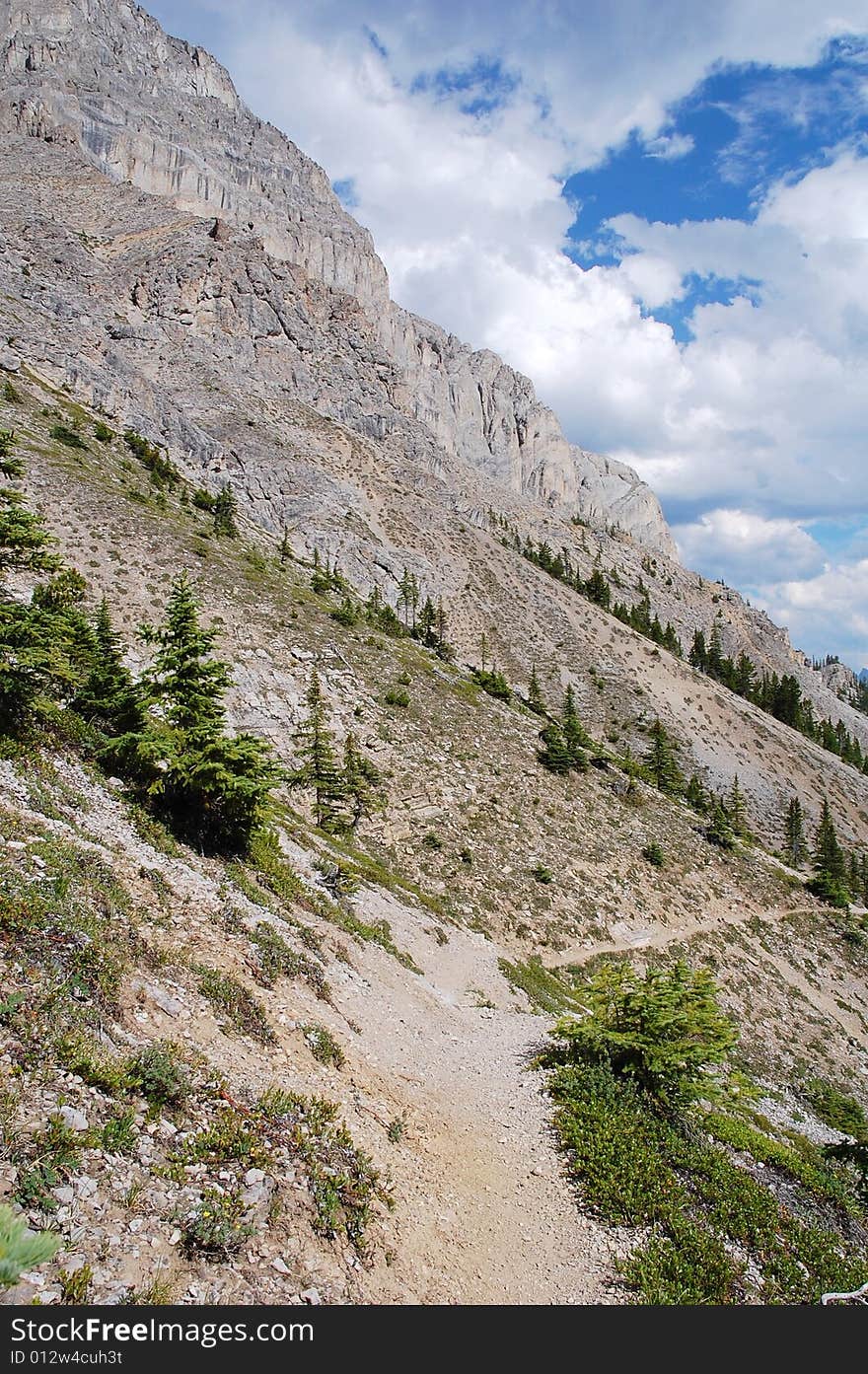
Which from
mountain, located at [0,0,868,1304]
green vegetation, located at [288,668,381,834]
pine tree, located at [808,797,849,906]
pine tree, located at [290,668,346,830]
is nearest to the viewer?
mountain, located at [0,0,868,1304]

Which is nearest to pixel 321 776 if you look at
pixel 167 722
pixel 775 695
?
pixel 167 722

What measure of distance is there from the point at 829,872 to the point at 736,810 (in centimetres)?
1269

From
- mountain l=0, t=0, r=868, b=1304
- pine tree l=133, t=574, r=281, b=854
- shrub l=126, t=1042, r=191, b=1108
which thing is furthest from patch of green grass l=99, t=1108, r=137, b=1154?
pine tree l=133, t=574, r=281, b=854

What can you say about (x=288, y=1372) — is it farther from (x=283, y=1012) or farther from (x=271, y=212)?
(x=271, y=212)

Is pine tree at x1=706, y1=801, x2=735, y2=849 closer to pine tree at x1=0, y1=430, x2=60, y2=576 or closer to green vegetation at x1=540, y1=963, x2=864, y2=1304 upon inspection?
green vegetation at x1=540, y1=963, x2=864, y2=1304

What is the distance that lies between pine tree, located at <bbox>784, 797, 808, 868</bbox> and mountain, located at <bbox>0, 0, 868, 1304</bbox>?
0.85m

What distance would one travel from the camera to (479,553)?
10844 cm

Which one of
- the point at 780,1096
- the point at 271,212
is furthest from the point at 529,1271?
the point at 271,212

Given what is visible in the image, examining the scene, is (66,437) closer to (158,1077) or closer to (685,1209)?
(158,1077)

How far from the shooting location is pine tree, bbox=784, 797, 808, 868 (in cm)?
6644

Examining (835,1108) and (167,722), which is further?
(835,1108)

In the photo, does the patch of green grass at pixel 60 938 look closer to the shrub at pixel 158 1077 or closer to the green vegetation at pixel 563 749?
the shrub at pixel 158 1077

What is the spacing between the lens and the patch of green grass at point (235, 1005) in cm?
1041

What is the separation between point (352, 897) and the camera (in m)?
23.0
